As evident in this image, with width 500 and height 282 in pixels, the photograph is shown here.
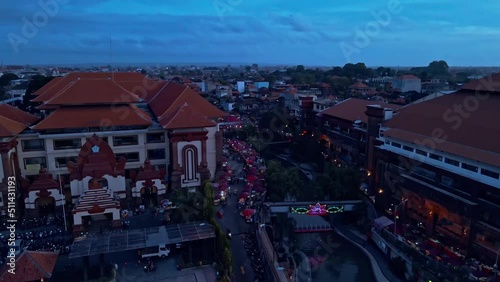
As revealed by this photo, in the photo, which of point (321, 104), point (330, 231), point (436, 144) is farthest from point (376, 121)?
point (321, 104)

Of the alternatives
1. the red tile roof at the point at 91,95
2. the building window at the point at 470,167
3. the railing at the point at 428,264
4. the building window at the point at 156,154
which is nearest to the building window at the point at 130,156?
the building window at the point at 156,154

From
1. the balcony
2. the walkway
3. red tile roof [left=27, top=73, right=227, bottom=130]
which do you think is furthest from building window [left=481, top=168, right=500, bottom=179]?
red tile roof [left=27, top=73, right=227, bottom=130]

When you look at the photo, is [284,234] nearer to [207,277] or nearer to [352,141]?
[207,277]

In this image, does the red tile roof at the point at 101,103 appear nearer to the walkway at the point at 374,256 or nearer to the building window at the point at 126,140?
the building window at the point at 126,140

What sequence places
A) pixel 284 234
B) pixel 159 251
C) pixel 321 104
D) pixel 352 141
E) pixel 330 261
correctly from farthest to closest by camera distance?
pixel 321 104, pixel 352 141, pixel 284 234, pixel 330 261, pixel 159 251

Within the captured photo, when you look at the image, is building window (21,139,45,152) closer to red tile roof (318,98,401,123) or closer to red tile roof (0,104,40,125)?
red tile roof (0,104,40,125)
